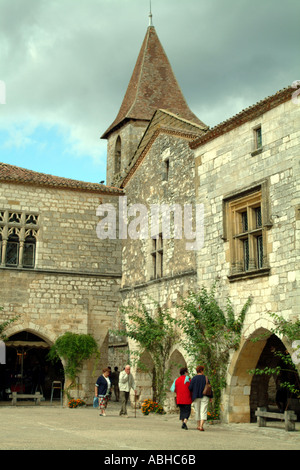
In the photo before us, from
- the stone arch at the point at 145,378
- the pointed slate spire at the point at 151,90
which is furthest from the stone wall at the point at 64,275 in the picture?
the pointed slate spire at the point at 151,90

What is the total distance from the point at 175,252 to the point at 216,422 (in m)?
4.86

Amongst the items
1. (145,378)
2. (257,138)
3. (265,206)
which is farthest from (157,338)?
(257,138)

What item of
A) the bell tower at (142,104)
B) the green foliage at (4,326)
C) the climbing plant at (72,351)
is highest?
the bell tower at (142,104)

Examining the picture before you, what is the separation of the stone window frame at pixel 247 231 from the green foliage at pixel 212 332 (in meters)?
0.76

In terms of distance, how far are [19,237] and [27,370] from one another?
5603 mm

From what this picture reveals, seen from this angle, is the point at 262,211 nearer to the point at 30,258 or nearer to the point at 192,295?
the point at 192,295

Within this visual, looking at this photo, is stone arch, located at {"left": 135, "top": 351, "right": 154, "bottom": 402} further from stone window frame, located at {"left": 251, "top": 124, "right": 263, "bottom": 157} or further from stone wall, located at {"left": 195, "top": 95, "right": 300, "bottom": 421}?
stone window frame, located at {"left": 251, "top": 124, "right": 263, "bottom": 157}

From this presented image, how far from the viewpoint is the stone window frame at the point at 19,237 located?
18.1 meters

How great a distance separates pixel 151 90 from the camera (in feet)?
90.1

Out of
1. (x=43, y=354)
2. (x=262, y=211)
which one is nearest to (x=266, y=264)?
(x=262, y=211)

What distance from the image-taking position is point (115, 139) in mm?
27875

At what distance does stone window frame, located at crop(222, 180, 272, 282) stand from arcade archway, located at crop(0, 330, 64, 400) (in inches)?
362

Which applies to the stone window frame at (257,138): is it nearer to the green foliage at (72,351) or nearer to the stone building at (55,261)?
the stone building at (55,261)

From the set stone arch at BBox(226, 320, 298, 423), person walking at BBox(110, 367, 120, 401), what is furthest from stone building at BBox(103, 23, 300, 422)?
person walking at BBox(110, 367, 120, 401)
